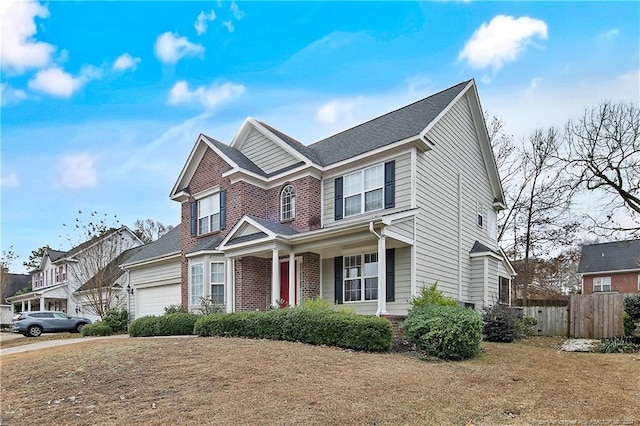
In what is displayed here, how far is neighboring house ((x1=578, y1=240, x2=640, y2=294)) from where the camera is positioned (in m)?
36.6

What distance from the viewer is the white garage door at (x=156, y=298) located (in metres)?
21.1

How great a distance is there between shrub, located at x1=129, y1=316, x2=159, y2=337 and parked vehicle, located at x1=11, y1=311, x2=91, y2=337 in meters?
9.78

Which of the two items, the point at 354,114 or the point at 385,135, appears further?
the point at 354,114

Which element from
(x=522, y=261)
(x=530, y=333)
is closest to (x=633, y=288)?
(x=522, y=261)

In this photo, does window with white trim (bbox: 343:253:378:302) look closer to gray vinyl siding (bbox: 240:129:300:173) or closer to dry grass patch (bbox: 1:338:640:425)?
dry grass patch (bbox: 1:338:640:425)

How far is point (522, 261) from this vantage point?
30.3m

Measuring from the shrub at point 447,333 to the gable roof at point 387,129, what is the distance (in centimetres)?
579

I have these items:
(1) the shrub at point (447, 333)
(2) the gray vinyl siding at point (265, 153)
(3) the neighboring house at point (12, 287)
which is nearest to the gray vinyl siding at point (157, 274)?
(2) the gray vinyl siding at point (265, 153)

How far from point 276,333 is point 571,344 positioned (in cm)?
839

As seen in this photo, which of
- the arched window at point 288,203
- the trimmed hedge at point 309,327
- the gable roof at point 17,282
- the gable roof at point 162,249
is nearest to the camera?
the trimmed hedge at point 309,327

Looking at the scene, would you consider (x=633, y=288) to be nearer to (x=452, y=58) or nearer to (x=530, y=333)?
(x=530, y=333)

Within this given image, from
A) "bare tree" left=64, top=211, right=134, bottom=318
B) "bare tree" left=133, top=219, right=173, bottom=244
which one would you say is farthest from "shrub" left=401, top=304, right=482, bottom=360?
"bare tree" left=133, top=219, right=173, bottom=244

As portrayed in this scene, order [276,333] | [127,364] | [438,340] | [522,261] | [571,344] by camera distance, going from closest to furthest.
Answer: [127,364] → [438,340] → [276,333] → [571,344] → [522,261]

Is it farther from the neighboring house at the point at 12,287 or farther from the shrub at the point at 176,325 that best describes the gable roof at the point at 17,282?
the shrub at the point at 176,325
